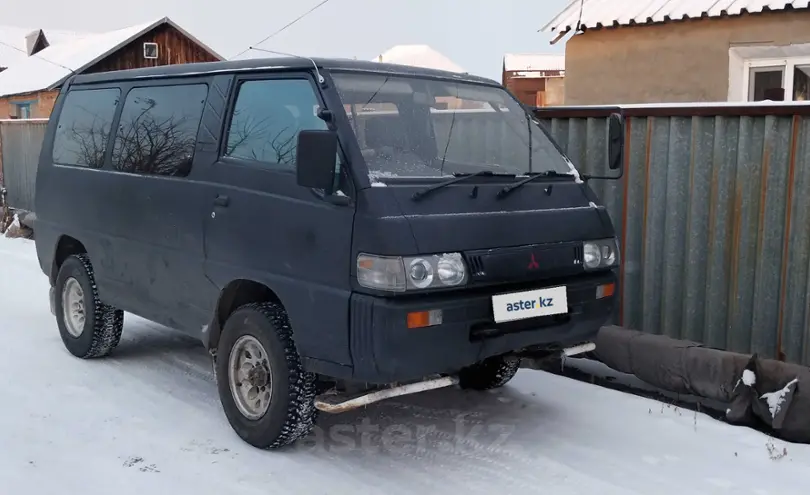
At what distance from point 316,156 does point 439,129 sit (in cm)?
109

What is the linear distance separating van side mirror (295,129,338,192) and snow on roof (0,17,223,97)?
1137 inches

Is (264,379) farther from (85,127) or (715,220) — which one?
(715,220)

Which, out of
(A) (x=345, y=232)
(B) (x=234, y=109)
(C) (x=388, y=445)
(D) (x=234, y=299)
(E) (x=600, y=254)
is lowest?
(C) (x=388, y=445)

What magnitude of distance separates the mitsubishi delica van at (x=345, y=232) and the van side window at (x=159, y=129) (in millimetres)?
15

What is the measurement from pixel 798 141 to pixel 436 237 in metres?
2.69

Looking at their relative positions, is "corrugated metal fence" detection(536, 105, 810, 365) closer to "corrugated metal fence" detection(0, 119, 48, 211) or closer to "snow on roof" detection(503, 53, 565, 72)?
"corrugated metal fence" detection(0, 119, 48, 211)

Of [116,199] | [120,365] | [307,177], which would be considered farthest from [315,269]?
[120,365]

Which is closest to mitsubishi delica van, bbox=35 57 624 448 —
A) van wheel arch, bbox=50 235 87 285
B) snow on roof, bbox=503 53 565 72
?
van wheel arch, bbox=50 235 87 285

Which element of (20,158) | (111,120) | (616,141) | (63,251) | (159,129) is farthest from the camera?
(20,158)

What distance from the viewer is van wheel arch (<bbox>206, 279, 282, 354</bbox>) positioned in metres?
4.42

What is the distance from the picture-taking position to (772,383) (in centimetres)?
475

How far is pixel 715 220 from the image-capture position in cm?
546

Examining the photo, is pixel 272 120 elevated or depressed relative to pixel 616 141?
elevated

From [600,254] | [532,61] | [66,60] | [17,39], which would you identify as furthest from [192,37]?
[600,254]
